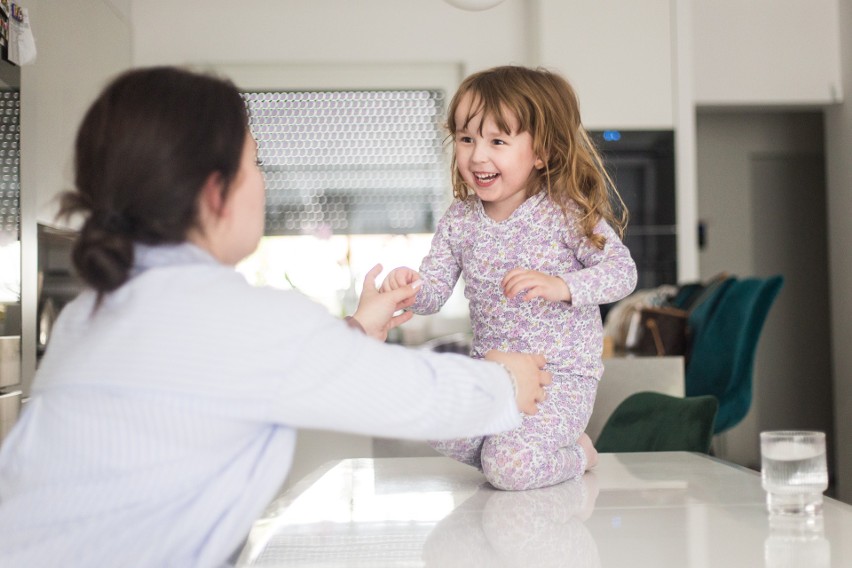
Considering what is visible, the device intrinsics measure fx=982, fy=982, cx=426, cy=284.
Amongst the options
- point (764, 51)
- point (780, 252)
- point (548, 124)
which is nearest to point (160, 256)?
point (548, 124)

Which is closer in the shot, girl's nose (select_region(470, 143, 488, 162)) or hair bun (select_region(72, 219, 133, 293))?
hair bun (select_region(72, 219, 133, 293))

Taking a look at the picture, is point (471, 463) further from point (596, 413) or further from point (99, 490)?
point (596, 413)

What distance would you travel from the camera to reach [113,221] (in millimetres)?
823

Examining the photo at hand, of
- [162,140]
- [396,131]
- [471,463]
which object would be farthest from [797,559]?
[396,131]

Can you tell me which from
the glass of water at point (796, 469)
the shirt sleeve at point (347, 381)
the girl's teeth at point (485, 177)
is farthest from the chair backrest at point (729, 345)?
the shirt sleeve at point (347, 381)

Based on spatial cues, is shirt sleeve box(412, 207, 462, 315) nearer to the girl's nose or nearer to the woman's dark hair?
the girl's nose

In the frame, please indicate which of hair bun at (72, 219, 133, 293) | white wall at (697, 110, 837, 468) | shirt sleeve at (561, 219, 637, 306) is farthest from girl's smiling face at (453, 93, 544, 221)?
white wall at (697, 110, 837, 468)

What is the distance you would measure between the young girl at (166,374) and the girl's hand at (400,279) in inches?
23.9

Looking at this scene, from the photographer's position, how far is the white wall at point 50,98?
2746mm

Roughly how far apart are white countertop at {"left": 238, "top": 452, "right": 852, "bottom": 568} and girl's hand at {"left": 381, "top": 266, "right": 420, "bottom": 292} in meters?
0.30

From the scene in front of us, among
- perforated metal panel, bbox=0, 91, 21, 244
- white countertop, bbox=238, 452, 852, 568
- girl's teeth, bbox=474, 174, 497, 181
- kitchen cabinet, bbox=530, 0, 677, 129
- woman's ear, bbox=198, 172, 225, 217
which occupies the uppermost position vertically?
kitchen cabinet, bbox=530, 0, 677, 129

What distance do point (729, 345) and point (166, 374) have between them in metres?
2.41

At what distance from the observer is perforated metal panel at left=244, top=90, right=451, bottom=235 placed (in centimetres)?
434

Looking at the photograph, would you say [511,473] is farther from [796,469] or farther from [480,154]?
[480,154]
